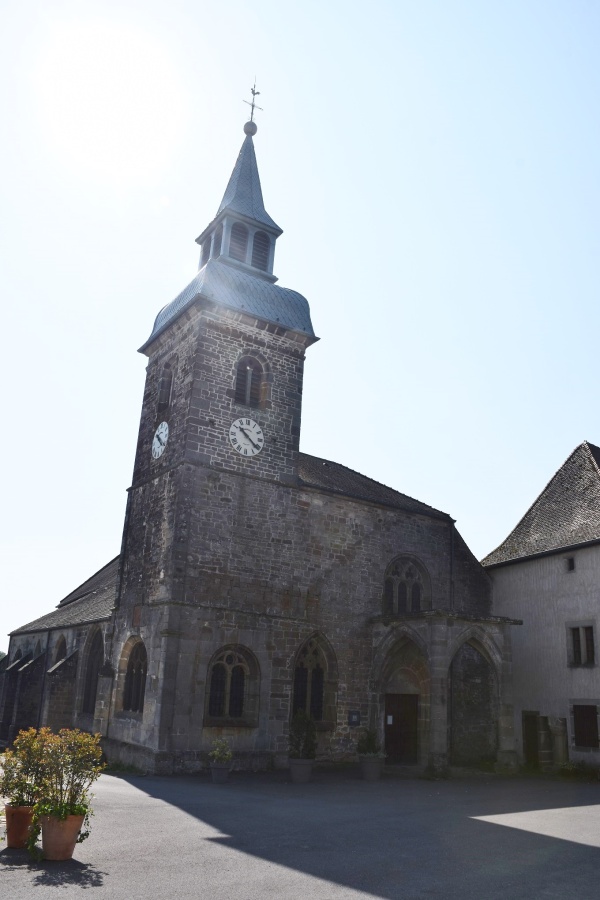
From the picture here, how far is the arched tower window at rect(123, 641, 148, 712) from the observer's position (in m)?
20.3

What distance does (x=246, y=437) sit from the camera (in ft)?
71.1

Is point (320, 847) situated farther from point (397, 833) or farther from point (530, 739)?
point (530, 739)

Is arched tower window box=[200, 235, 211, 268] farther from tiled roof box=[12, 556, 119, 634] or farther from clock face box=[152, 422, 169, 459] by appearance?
tiled roof box=[12, 556, 119, 634]

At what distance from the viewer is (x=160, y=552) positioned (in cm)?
2041

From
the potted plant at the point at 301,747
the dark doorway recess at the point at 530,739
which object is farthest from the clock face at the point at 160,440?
the dark doorway recess at the point at 530,739

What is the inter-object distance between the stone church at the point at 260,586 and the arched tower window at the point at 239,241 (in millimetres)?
104

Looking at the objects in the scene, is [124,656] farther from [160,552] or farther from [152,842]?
[152,842]

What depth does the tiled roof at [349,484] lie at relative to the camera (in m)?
23.6

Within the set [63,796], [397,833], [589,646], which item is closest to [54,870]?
[63,796]

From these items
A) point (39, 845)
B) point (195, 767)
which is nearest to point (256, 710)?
point (195, 767)

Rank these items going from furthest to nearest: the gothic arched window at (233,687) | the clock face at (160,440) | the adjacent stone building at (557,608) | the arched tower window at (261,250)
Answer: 1. the arched tower window at (261,250)
2. the clock face at (160,440)
3. the adjacent stone building at (557,608)
4. the gothic arched window at (233,687)

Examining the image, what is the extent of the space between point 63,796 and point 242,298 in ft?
54.1

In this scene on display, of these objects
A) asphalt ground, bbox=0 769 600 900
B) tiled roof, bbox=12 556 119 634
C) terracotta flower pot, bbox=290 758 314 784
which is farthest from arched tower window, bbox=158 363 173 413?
asphalt ground, bbox=0 769 600 900

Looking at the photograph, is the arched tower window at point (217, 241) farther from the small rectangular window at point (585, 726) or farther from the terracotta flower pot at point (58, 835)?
the terracotta flower pot at point (58, 835)
